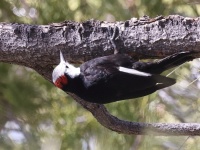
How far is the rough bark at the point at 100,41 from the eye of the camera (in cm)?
115

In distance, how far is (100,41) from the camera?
3.90 ft

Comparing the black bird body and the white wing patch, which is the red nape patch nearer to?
the black bird body

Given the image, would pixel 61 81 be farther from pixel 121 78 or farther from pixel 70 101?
pixel 70 101

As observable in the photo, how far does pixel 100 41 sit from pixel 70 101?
753 mm

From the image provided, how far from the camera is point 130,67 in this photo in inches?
45.1

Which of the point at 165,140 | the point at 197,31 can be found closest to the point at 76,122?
the point at 165,140

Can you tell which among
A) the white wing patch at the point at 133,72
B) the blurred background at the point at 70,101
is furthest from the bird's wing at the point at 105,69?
the blurred background at the point at 70,101

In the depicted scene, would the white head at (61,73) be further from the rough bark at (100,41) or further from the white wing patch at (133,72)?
the white wing patch at (133,72)

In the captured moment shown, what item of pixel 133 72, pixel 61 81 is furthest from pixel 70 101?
pixel 133 72

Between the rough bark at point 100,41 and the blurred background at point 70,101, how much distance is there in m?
0.46

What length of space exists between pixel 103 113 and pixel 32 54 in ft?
0.89

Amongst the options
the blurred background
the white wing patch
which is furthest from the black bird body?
the blurred background

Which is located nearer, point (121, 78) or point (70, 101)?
point (121, 78)

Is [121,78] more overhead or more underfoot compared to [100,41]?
more underfoot
